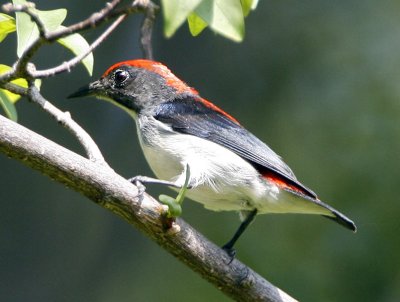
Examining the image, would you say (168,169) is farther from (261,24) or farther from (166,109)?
(261,24)

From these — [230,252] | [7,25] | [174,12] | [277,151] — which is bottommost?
[277,151]

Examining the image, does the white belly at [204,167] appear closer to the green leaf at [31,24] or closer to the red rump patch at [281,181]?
the red rump patch at [281,181]

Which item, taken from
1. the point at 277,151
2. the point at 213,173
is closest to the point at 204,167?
the point at 213,173

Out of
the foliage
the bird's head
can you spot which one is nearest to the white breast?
the bird's head

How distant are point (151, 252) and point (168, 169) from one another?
15.3 ft

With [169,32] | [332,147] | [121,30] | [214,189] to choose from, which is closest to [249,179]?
[214,189]

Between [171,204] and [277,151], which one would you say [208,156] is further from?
[277,151]

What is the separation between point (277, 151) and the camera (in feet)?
27.7

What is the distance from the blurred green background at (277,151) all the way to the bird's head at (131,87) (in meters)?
2.99

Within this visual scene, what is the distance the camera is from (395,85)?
8.59 m

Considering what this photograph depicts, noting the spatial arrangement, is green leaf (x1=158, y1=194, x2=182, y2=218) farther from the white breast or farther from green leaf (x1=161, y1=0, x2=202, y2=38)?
green leaf (x1=161, y1=0, x2=202, y2=38)

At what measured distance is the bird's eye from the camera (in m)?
4.91

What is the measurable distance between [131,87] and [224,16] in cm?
278

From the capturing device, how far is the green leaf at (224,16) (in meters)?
2.11
